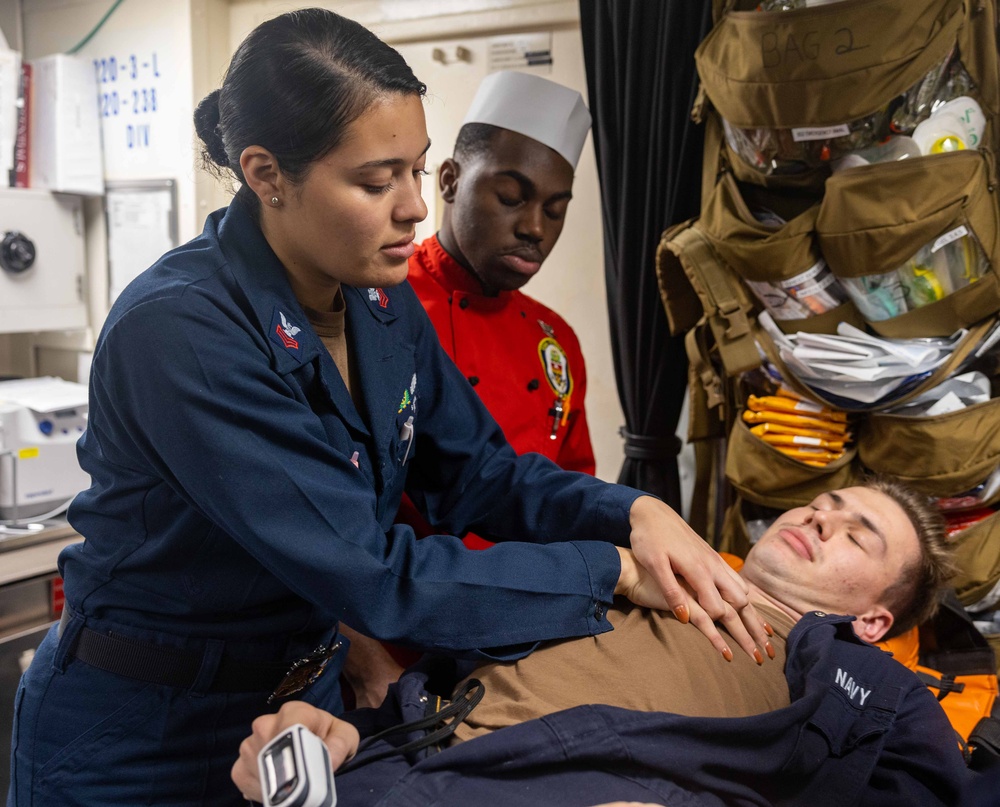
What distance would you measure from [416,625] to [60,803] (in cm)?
53

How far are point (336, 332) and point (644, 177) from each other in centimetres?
127

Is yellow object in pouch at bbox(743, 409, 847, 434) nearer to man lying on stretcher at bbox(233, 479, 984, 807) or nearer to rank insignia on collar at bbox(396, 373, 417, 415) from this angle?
man lying on stretcher at bbox(233, 479, 984, 807)

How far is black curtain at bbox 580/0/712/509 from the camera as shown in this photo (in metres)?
2.17

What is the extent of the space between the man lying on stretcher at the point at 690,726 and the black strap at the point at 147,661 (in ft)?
0.38

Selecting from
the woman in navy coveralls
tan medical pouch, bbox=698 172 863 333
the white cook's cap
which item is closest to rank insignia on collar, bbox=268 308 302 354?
the woman in navy coveralls

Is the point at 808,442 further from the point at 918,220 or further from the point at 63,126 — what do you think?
the point at 63,126

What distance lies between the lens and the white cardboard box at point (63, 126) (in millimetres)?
3229

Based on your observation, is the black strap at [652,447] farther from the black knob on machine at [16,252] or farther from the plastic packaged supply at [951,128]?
the black knob on machine at [16,252]

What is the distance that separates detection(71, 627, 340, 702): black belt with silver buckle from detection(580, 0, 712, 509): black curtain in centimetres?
137

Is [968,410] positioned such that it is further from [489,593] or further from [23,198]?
[23,198]

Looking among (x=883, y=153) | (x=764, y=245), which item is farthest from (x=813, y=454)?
(x=883, y=153)

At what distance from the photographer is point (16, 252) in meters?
3.12

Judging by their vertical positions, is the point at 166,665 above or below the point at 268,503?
below

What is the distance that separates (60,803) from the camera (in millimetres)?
1148
